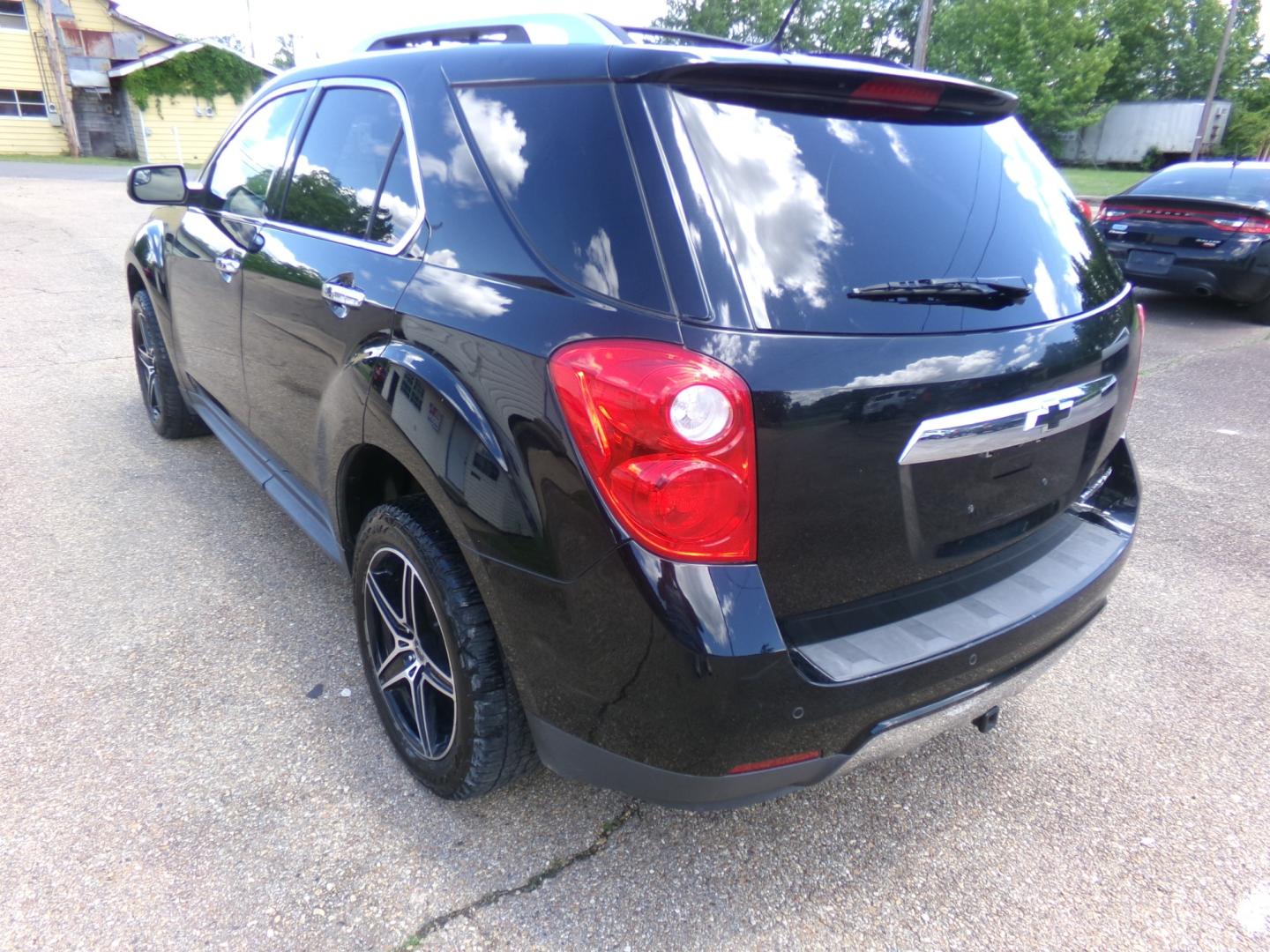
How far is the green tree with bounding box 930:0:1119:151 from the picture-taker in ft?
149

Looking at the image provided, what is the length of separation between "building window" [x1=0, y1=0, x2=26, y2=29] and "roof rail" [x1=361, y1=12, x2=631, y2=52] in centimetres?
4191

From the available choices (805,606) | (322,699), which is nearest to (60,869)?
(322,699)

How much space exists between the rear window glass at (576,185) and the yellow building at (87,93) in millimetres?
38570

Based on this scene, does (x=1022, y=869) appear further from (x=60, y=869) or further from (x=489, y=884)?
(x=60, y=869)

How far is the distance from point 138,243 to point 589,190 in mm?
3589

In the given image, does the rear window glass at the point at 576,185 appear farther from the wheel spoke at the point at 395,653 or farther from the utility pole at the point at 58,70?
the utility pole at the point at 58,70

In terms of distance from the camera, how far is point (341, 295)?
2.30 meters

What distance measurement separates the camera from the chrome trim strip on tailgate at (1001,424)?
171 cm

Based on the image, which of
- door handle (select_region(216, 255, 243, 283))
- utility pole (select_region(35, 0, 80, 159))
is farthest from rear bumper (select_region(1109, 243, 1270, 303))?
utility pole (select_region(35, 0, 80, 159))

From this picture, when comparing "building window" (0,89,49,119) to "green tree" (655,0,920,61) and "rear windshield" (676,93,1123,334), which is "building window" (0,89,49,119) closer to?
"green tree" (655,0,920,61)

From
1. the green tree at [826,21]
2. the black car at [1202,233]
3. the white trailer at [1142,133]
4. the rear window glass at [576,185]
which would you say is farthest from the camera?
the green tree at [826,21]

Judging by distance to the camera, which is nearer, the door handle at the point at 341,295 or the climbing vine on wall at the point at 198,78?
the door handle at the point at 341,295

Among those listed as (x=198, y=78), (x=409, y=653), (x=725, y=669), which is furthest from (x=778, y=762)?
(x=198, y=78)

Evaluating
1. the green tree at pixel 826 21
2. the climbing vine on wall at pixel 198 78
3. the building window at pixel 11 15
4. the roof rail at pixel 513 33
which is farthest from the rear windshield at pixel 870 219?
the green tree at pixel 826 21
